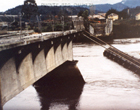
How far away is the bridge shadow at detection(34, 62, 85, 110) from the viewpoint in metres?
14.7

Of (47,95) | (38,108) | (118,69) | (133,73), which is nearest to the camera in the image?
(38,108)

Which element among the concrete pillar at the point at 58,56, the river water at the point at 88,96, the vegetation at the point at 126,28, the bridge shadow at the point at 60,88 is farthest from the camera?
the vegetation at the point at 126,28

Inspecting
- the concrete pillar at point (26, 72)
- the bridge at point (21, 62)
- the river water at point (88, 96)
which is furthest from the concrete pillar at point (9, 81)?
the river water at point (88, 96)

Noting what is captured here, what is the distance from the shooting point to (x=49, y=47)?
1123cm

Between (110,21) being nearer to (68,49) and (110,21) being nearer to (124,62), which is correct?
(124,62)

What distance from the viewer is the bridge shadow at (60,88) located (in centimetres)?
1470

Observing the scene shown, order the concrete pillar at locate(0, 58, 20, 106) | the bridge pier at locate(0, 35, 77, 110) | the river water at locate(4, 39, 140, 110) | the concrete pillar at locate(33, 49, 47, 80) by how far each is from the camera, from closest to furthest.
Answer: the concrete pillar at locate(0, 58, 20, 106)
the bridge pier at locate(0, 35, 77, 110)
the concrete pillar at locate(33, 49, 47, 80)
the river water at locate(4, 39, 140, 110)

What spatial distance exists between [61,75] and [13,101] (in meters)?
3.60

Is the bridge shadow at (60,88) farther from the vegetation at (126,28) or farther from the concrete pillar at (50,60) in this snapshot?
Result: the vegetation at (126,28)

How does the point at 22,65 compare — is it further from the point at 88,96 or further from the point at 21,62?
the point at 88,96

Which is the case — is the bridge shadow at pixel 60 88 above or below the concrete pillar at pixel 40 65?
below

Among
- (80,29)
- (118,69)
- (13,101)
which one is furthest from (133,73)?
(13,101)

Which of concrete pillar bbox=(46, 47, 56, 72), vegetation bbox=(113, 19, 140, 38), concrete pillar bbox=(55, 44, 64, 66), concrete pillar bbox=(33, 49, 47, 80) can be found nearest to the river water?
concrete pillar bbox=(55, 44, 64, 66)

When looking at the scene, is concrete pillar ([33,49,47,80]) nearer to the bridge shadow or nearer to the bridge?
the bridge
